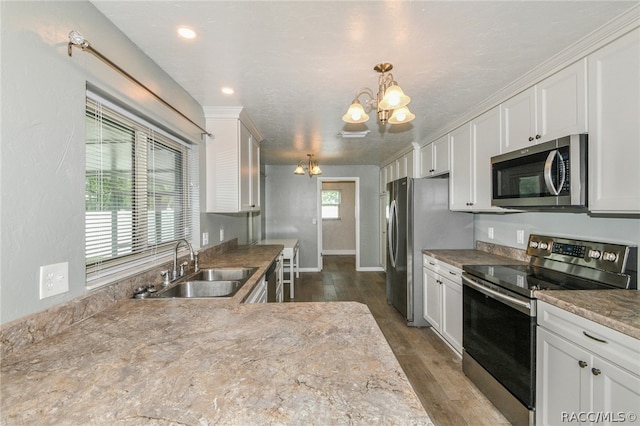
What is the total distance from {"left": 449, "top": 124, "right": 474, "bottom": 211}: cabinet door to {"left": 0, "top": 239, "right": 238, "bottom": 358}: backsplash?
9.13 ft

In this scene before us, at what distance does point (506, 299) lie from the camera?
1.78 m

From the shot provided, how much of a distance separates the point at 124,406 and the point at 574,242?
258 cm

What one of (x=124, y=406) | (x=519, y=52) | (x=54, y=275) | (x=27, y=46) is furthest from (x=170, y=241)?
(x=519, y=52)

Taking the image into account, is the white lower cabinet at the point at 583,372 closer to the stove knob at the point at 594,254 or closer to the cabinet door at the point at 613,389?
the cabinet door at the point at 613,389

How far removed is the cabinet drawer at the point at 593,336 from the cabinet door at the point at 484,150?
105cm

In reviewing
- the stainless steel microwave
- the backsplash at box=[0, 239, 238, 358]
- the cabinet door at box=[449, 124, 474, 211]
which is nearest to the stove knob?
the stainless steel microwave

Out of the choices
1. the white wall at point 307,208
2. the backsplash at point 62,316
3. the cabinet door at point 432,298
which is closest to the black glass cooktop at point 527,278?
the cabinet door at point 432,298

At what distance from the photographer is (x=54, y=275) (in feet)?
3.57

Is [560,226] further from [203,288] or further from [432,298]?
[203,288]

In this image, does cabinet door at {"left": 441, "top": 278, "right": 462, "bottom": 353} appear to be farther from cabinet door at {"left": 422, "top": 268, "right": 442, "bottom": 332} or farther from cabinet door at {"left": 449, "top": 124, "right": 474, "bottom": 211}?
cabinet door at {"left": 449, "top": 124, "right": 474, "bottom": 211}

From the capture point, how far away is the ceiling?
1.29 meters

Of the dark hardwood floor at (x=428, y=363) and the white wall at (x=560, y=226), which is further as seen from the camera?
the dark hardwood floor at (x=428, y=363)

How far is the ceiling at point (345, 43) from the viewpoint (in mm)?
1292

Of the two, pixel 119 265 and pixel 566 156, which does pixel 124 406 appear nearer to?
pixel 119 265
